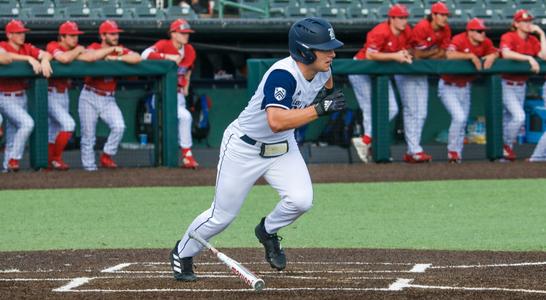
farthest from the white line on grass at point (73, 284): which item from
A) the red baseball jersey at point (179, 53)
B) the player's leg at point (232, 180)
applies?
the red baseball jersey at point (179, 53)

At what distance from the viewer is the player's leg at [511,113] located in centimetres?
1437

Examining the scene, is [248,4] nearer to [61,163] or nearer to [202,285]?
[61,163]

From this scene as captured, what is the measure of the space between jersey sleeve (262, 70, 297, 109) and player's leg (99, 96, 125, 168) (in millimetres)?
7577

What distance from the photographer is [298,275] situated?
6.91m

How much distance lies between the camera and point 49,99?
13648 millimetres

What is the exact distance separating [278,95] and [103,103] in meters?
7.82

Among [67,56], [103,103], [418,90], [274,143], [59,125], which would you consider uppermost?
[274,143]

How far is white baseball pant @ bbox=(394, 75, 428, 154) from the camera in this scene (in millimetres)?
14328

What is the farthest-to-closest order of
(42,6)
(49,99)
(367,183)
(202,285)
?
(42,6), (49,99), (367,183), (202,285)

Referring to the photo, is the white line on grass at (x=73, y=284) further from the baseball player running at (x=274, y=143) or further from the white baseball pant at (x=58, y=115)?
the white baseball pant at (x=58, y=115)

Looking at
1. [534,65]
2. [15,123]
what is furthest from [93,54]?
[534,65]

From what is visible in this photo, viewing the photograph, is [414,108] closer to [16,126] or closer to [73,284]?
[16,126]

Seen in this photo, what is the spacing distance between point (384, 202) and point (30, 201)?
3.33 metres

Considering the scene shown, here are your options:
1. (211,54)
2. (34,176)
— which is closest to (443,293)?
(34,176)
